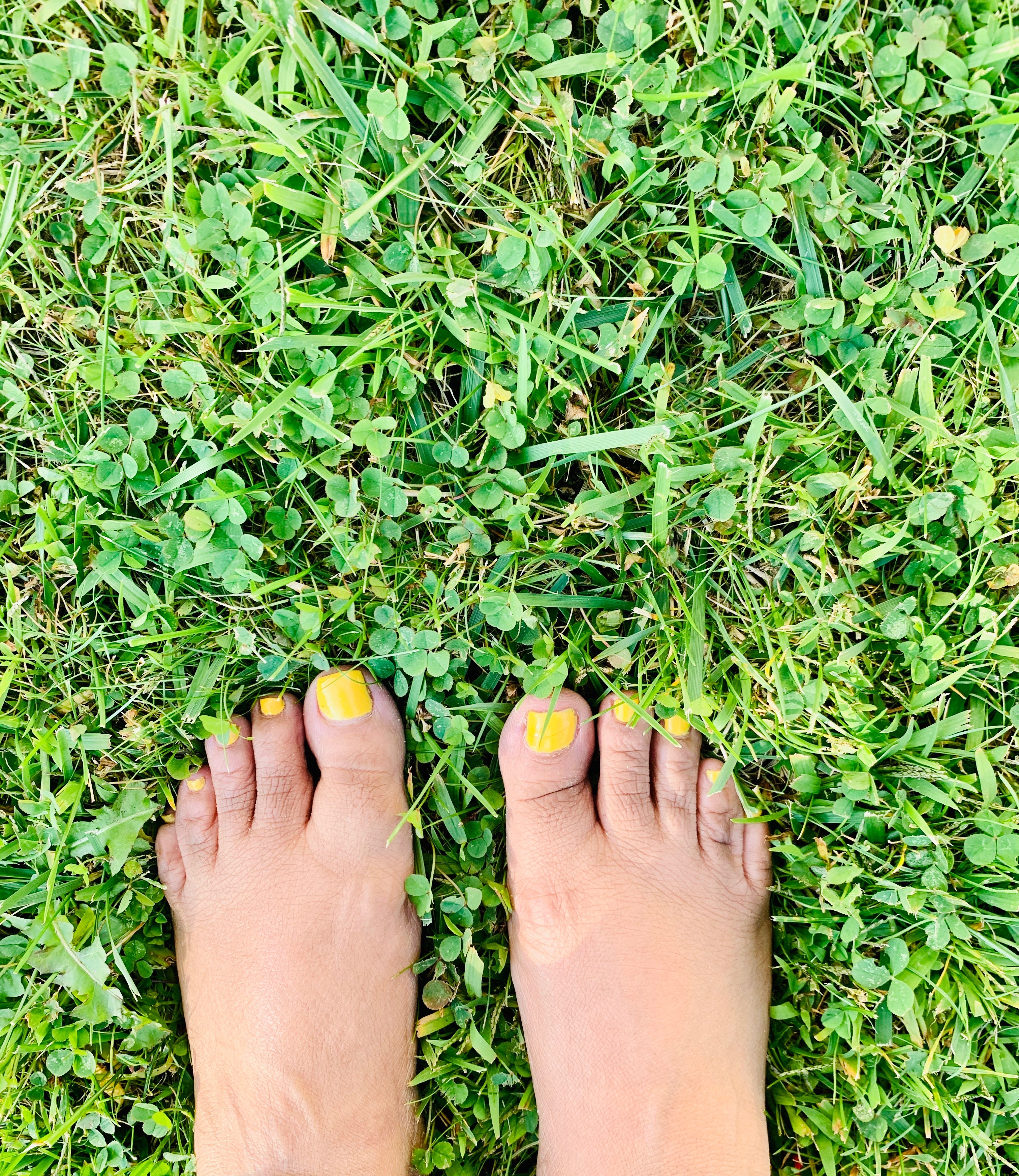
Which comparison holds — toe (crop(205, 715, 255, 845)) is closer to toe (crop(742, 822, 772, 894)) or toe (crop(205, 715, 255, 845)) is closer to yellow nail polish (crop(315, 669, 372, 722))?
yellow nail polish (crop(315, 669, 372, 722))

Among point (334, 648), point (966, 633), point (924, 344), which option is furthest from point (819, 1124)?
point (924, 344)

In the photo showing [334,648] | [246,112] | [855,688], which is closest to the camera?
[246,112]

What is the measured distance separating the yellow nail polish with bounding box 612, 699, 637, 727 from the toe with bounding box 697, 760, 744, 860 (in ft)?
0.78

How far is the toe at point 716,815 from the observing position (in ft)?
5.74

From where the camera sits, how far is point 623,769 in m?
1.73

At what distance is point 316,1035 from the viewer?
1715 mm

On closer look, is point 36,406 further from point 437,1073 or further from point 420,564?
point 437,1073

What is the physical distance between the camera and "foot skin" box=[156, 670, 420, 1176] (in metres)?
1.69

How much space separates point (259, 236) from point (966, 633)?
159 cm

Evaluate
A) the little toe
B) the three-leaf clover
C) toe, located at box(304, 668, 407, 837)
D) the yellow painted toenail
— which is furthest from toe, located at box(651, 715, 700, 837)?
the three-leaf clover

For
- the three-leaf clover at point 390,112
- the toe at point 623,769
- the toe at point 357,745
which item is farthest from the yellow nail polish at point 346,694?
the three-leaf clover at point 390,112

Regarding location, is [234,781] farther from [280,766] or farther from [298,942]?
[298,942]

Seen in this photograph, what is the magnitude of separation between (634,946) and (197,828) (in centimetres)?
106

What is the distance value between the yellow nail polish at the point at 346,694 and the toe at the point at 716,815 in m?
0.79
